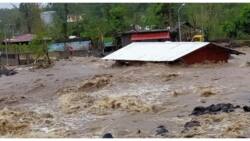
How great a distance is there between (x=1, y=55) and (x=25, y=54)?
1.78 metres

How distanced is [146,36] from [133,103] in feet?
64.0

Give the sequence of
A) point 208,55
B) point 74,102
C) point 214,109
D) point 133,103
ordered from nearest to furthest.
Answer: point 214,109, point 133,103, point 74,102, point 208,55

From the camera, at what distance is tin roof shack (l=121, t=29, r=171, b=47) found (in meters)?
29.0

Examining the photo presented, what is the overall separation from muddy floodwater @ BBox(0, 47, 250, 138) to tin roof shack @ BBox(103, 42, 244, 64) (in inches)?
18.0

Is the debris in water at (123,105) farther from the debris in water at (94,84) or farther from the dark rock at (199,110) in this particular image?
the debris in water at (94,84)

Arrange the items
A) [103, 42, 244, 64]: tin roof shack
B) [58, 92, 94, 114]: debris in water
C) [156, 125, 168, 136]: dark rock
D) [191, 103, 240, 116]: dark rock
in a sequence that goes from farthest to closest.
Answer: [103, 42, 244, 64]: tin roof shack → [58, 92, 94, 114]: debris in water → [191, 103, 240, 116]: dark rock → [156, 125, 168, 136]: dark rock

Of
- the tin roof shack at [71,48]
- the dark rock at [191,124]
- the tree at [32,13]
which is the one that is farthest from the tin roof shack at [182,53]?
the tree at [32,13]

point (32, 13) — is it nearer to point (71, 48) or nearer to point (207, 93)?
point (71, 48)

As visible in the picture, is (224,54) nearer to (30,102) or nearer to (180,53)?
(180,53)

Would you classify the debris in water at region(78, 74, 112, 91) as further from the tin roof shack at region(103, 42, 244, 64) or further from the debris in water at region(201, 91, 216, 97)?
the debris in water at region(201, 91, 216, 97)

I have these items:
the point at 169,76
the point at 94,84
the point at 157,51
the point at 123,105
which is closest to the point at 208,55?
the point at 157,51

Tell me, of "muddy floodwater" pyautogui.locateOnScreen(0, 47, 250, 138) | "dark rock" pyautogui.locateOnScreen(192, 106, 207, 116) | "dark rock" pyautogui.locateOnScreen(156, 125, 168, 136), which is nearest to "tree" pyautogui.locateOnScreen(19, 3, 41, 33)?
"muddy floodwater" pyautogui.locateOnScreen(0, 47, 250, 138)

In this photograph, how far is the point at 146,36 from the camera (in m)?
30.0

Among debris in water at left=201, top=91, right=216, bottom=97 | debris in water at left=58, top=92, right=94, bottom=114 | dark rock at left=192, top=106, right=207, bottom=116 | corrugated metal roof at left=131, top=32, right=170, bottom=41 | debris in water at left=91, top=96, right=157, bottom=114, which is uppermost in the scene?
corrugated metal roof at left=131, top=32, right=170, bottom=41
